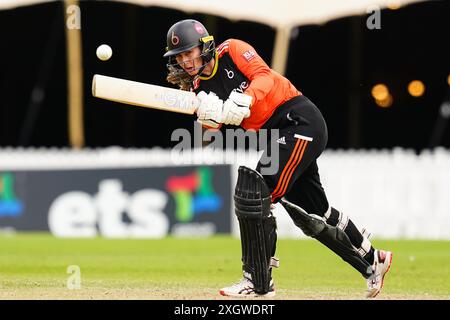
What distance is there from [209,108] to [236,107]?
0.20 m

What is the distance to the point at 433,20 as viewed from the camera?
63.2 ft

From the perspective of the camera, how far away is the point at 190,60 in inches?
295

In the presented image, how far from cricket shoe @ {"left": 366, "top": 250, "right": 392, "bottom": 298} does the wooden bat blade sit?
180 cm

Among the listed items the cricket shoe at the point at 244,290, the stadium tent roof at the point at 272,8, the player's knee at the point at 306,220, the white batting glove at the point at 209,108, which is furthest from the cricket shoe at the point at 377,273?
the stadium tent roof at the point at 272,8

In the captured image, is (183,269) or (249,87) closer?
(249,87)

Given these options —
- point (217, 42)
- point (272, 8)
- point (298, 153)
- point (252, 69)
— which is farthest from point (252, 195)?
point (217, 42)

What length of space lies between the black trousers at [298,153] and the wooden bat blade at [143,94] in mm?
616

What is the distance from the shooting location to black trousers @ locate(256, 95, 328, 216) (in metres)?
7.33

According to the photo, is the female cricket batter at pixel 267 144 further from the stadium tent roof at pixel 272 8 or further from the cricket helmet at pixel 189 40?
the stadium tent roof at pixel 272 8

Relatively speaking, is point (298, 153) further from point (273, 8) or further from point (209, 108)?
point (273, 8)

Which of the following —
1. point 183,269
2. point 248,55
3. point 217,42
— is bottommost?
point 183,269

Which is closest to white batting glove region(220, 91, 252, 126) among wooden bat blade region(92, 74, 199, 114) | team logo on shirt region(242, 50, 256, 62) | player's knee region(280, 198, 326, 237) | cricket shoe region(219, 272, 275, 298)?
wooden bat blade region(92, 74, 199, 114)

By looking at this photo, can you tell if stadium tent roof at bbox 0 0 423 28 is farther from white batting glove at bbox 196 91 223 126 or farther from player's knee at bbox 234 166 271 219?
player's knee at bbox 234 166 271 219

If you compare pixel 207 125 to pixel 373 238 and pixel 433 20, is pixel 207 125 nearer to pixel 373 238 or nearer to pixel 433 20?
pixel 373 238
